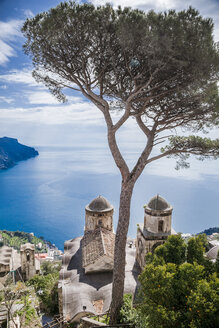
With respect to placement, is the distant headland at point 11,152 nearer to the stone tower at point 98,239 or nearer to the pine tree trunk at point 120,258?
the stone tower at point 98,239

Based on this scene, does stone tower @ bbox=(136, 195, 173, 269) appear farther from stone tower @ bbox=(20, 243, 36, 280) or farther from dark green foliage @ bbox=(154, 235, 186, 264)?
stone tower @ bbox=(20, 243, 36, 280)

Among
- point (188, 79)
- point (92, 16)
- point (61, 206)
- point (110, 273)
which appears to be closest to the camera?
point (92, 16)

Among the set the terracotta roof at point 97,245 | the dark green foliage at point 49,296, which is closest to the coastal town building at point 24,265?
the dark green foliage at point 49,296

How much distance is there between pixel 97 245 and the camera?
37.3ft

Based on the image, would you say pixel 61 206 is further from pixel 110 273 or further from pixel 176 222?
pixel 110 273

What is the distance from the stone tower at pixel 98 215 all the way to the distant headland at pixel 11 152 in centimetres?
13541

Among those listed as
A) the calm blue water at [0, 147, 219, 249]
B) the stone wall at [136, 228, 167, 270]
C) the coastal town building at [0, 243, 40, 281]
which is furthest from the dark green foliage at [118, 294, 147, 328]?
the calm blue water at [0, 147, 219, 249]

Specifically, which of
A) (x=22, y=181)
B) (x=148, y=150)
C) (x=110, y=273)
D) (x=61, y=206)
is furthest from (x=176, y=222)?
(x=22, y=181)

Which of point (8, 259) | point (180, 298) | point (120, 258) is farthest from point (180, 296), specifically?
point (8, 259)

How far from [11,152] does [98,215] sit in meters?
162

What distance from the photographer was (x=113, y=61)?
6.09m

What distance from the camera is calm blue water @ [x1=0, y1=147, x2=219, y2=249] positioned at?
63656 mm

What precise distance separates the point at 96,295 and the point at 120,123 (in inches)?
295

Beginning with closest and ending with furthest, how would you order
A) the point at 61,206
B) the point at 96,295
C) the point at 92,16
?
the point at 92,16
the point at 96,295
the point at 61,206
